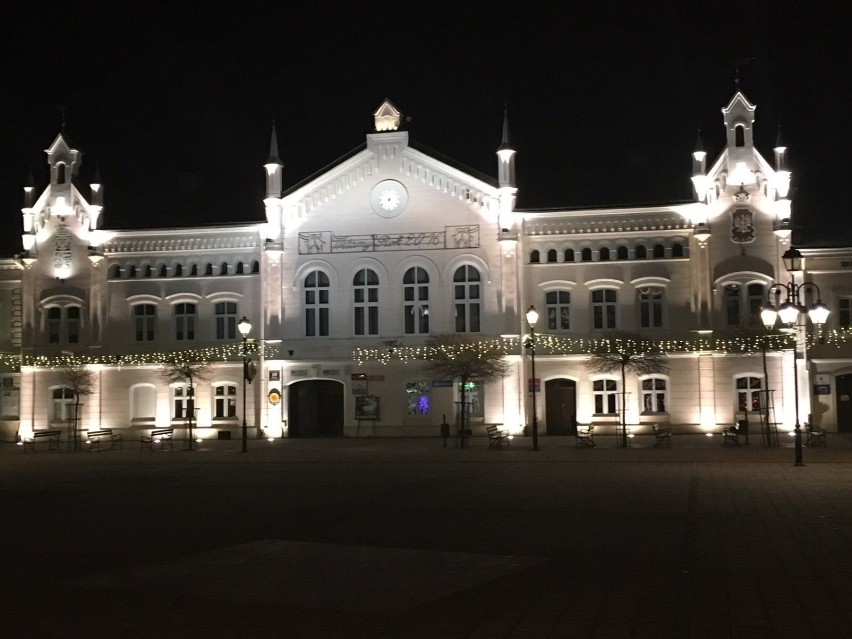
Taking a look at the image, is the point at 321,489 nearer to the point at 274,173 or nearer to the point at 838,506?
the point at 838,506

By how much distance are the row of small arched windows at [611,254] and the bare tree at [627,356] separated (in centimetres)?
385

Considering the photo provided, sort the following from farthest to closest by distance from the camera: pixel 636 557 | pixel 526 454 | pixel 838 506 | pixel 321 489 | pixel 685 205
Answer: pixel 685 205, pixel 526 454, pixel 321 489, pixel 838 506, pixel 636 557

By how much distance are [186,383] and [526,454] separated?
20.3 m

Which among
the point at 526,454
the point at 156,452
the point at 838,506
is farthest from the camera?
the point at 156,452

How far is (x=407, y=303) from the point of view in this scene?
1821 inches

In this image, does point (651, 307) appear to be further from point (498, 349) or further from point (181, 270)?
point (181, 270)

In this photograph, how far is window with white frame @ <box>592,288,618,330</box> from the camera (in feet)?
148

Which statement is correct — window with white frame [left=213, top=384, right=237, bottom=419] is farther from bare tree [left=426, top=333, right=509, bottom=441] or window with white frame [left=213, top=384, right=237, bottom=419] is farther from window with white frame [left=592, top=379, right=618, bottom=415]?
window with white frame [left=592, top=379, right=618, bottom=415]

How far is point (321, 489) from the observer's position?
22734 mm

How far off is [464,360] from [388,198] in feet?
33.6

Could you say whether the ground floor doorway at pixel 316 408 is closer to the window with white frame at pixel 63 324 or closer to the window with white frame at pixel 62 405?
the window with white frame at pixel 62 405

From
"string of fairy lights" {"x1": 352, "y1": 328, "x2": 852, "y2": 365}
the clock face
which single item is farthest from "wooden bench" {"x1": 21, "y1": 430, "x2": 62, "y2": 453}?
the clock face

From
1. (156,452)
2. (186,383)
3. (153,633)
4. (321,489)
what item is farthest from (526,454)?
(153,633)

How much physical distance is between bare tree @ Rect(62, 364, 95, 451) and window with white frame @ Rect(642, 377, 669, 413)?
25990 mm
